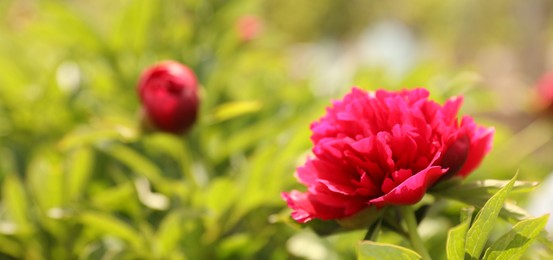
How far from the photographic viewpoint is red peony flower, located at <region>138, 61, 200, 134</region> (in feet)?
2.59

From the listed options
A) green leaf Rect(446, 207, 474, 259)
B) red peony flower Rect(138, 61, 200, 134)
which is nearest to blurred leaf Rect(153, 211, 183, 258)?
red peony flower Rect(138, 61, 200, 134)

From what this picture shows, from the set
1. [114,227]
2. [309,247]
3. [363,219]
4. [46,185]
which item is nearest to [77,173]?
[46,185]

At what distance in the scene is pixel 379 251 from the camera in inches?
17.4

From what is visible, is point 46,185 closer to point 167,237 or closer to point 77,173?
point 77,173

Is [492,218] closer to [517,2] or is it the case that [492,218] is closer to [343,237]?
[343,237]

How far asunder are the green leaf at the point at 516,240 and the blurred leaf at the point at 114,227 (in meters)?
0.43

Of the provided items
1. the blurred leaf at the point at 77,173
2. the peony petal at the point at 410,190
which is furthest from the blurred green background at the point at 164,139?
Answer: the peony petal at the point at 410,190

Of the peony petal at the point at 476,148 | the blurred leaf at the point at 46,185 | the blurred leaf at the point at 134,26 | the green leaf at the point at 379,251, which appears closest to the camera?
the green leaf at the point at 379,251

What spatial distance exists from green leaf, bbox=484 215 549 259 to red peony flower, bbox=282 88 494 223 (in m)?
0.06

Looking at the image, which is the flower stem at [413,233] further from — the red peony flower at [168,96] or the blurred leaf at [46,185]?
the blurred leaf at [46,185]

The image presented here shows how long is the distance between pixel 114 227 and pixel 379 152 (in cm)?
39

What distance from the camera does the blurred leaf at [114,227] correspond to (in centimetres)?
77

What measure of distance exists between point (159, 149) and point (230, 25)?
1.05ft

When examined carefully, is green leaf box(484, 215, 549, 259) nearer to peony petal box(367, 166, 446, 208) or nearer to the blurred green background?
peony petal box(367, 166, 446, 208)
